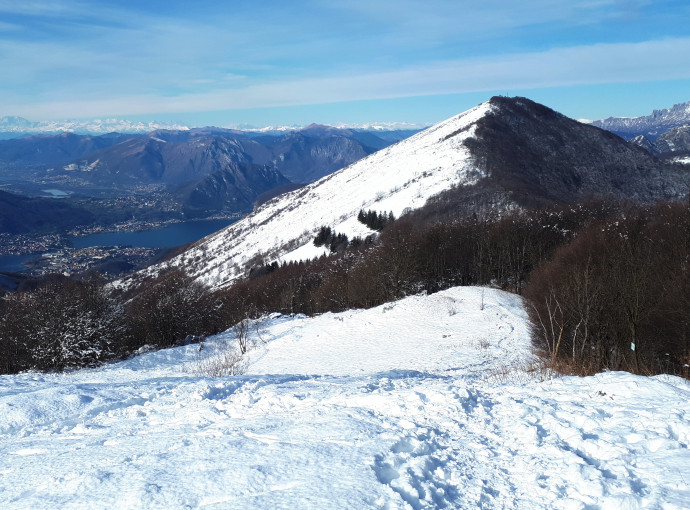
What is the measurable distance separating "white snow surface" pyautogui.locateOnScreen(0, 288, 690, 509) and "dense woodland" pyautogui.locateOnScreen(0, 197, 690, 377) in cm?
380

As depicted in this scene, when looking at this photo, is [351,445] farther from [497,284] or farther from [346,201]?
[346,201]

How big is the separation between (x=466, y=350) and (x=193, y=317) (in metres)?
20.9

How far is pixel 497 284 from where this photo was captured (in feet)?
147

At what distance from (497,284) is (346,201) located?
88761mm

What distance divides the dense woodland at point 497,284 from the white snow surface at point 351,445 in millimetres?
3799

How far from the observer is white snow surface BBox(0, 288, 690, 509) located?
4.58 metres

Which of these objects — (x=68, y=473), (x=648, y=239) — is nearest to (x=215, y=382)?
(x=68, y=473)

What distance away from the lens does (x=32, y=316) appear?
76.1 ft

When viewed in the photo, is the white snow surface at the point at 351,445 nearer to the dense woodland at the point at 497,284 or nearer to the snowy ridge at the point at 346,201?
the dense woodland at the point at 497,284

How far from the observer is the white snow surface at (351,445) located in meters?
4.58

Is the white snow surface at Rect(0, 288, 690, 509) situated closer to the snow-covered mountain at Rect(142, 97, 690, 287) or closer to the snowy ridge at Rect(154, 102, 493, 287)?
the snow-covered mountain at Rect(142, 97, 690, 287)

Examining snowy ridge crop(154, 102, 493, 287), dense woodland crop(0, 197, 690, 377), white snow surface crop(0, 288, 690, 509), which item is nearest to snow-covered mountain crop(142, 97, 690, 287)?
snowy ridge crop(154, 102, 493, 287)

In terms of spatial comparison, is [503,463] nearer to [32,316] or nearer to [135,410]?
[135,410]

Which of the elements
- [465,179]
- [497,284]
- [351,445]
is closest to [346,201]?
[465,179]
